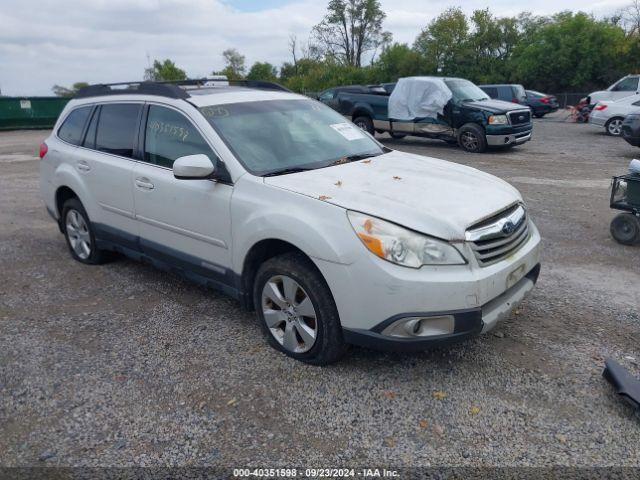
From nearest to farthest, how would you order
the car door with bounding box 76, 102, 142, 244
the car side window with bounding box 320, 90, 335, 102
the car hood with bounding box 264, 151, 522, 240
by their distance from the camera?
the car hood with bounding box 264, 151, 522, 240 → the car door with bounding box 76, 102, 142, 244 → the car side window with bounding box 320, 90, 335, 102

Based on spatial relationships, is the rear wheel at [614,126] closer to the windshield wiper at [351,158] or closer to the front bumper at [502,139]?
the front bumper at [502,139]

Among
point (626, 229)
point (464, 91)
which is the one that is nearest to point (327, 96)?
point (464, 91)

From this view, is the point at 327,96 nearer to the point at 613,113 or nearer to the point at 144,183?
the point at 613,113

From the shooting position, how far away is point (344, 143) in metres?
4.43

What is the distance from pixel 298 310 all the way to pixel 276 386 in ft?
1.57

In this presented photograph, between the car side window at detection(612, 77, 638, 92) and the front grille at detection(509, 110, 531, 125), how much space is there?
27.1 ft

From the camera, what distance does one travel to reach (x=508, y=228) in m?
3.40

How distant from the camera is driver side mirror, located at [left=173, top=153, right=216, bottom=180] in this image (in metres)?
3.62

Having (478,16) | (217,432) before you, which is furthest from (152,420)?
(478,16)

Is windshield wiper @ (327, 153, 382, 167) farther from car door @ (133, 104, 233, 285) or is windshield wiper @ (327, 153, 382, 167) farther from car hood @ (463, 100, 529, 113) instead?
car hood @ (463, 100, 529, 113)

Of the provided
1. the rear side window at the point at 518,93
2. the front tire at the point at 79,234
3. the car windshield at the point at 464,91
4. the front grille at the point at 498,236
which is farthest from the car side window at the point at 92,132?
the rear side window at the point at 518,93

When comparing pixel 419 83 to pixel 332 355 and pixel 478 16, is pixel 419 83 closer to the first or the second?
pixel 332 355

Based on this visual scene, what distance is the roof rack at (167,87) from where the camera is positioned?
4363 millimetres

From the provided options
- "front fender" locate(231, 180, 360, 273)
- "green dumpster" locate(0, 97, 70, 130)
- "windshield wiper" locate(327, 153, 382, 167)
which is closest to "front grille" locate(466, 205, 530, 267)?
"front fender" locate(231, 180, 360, 273)
